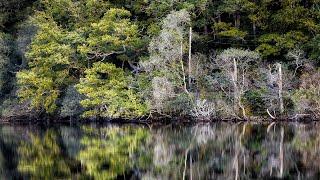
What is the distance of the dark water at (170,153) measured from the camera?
1683 cm

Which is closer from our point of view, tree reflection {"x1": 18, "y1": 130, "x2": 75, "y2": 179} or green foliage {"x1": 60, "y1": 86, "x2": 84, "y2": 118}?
tree reflection {"x1": 18, "y1": 130, "x2": 75, "y2": 179}

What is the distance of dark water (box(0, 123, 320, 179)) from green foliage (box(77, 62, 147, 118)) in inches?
206

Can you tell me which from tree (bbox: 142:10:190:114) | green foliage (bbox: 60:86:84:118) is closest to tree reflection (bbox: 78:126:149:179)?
tree (bbox: 142:10:190:114)

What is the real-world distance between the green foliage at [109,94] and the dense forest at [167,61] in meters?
0.07

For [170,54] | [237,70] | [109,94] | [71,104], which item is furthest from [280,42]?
[71,104]

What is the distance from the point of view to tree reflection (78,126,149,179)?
17678 mm

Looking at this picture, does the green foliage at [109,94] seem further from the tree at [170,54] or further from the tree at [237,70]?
the tree at [237,70]

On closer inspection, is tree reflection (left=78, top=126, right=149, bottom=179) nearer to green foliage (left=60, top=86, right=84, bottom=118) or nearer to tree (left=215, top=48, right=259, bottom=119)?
tree (left=215, top=48, right=259, bottom=119)

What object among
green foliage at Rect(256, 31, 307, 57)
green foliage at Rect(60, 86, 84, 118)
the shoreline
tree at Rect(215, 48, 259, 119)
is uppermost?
green foliage at Rect(256, 31, 307, 57)

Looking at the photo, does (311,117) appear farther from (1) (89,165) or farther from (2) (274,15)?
(1) (89,165)

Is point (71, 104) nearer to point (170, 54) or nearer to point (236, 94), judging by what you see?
point (170, 54)

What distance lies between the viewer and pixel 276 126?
30.7 m

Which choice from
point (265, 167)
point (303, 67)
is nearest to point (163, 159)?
point (265, 167)

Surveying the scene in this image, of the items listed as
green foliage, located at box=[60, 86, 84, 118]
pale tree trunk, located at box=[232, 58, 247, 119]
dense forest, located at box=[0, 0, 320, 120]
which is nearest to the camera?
pale tree trunk, located at box=[232, 58, 247, 119]
